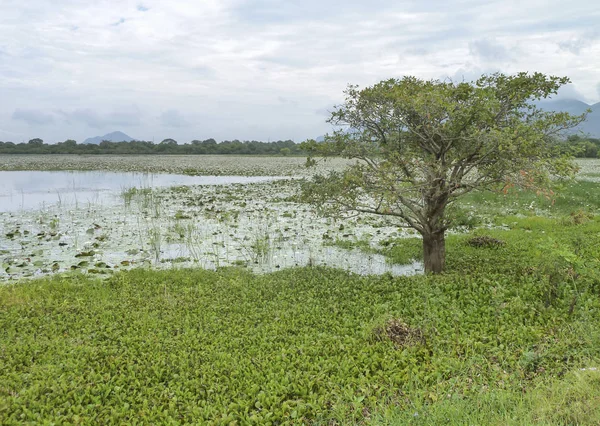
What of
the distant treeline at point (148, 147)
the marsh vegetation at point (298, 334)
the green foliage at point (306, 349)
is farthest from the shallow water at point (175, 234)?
the distant treeline at point (148, 147)

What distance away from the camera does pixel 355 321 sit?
6.57m

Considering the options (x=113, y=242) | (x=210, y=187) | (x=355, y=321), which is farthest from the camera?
(x=210, y=187)

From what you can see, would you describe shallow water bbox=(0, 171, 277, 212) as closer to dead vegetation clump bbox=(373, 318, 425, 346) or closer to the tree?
the tree

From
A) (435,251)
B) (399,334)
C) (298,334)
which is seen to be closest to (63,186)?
(435,251)

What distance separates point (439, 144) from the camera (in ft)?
27.8

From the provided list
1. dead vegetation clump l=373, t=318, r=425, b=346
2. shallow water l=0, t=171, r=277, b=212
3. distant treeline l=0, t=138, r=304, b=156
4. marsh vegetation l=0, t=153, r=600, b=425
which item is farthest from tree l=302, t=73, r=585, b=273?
distant treeline l=0, t=138, r=304, b=156

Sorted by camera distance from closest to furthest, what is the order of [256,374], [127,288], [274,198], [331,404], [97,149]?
[331,404]
[256,374]
[127,288]
[274,198]
[97,149]

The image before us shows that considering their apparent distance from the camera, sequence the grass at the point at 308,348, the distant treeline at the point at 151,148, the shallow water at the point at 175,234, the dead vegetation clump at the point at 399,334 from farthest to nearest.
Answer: the distant treeline at the point at 151,148 < the shallow water at the point at 175,234 < the dead vegetation clump at the point at 399,334 < the grass at the point at 308,348

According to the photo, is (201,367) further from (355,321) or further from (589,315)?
(589,315)

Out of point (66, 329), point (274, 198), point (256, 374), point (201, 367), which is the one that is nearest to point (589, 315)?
point (256, 374)

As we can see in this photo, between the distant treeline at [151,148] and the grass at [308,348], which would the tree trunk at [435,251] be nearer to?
the grass at [308,348]

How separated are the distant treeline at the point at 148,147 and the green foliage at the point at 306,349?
1971 inches

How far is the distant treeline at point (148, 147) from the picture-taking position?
6556cm

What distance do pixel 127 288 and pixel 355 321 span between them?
4675 mm
